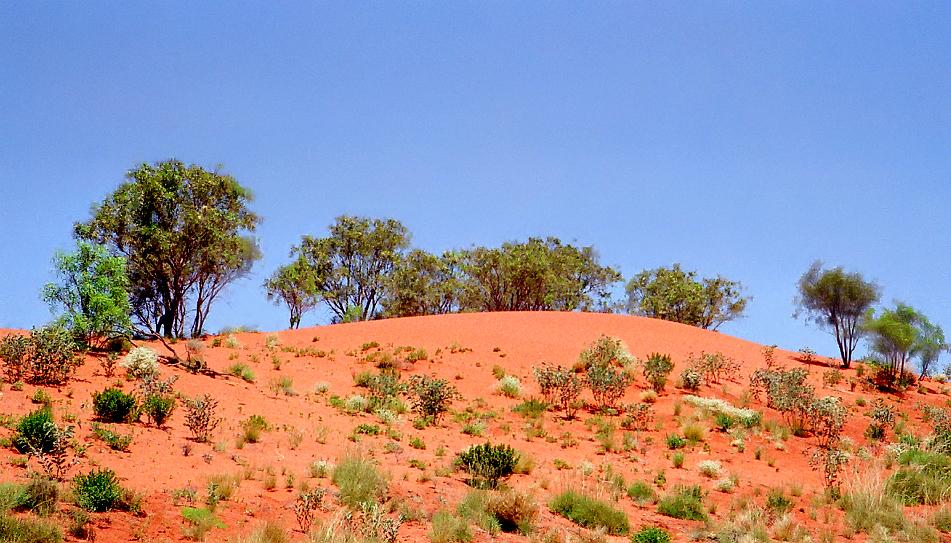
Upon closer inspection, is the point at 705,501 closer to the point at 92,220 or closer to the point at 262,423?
the point at 262,423

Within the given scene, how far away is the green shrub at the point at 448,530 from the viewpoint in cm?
989

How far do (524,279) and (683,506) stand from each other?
142 feet

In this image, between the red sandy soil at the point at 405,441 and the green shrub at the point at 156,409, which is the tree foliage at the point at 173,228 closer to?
the red sandy soil at the point at 405,441

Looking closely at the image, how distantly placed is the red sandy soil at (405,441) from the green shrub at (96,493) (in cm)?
24

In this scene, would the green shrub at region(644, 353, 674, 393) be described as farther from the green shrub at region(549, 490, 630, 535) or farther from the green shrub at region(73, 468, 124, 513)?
the green shrub at region(73, 468, 124, 513)

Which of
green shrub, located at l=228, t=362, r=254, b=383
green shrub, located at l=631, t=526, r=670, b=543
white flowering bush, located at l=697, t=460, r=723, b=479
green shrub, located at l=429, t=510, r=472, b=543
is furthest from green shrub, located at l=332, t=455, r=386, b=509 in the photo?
green shrub, located at l=228, t=362, r=254, b=383

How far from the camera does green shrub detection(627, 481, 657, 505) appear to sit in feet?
43.6

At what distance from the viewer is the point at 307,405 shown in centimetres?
1958

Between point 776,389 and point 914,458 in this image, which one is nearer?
point 914,458

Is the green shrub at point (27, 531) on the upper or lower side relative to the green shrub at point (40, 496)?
lower

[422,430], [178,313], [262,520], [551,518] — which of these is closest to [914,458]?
[551,518]

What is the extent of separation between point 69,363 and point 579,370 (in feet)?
59.1

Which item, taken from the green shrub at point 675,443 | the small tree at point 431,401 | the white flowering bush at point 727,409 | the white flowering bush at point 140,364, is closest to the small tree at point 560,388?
the white flowering bush at point 727,409

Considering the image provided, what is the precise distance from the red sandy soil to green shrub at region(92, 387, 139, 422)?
1.25 feet
